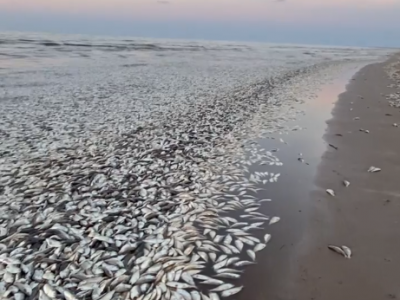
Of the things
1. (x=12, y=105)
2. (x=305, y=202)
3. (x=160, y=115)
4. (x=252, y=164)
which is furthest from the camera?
(x=12, y=105)

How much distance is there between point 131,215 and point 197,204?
4.19 feet

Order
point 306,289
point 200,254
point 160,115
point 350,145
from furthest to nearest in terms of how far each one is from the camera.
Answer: point 160,115 < point 350,145 < point 200,254 < point 306,289

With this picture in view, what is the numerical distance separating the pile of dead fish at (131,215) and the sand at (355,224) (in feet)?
2.93

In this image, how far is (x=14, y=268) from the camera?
4.82 metres

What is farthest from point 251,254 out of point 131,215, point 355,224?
point 131,215

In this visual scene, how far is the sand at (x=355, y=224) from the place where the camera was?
4.58 m

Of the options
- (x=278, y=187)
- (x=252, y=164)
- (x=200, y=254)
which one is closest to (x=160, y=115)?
(x=252, y=164)

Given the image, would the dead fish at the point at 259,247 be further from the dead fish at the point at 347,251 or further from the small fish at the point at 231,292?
the dead fish at the point at 347,251

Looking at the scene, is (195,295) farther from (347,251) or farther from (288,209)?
(288,209)

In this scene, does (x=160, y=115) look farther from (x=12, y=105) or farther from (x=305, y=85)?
(x=305, y=85)

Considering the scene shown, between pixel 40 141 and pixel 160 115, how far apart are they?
5487 millimetres

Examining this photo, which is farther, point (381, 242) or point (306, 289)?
point (381, 242)

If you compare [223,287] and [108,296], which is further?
[223,287]

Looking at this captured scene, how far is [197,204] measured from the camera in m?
6.84
